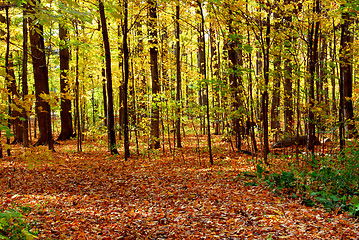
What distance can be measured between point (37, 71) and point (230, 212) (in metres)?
11.9

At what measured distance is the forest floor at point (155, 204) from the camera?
14.0 ft

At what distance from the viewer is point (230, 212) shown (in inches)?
200

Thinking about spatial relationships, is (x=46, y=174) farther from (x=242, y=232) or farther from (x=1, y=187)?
(x=242, y=232)

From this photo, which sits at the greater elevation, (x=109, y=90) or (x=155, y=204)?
(x=109, y=90)

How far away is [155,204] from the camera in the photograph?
5.81 m

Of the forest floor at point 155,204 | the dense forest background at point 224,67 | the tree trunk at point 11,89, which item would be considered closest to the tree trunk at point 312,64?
the dense forest background at point 224,67

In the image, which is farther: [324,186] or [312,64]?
[312,64]

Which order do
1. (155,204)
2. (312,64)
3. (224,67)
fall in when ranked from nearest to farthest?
(155,204), (312,64), (224,67)

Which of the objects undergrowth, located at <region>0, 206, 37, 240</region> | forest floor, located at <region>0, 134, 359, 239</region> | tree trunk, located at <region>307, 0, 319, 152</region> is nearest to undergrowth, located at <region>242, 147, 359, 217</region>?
forest floor, located at <region>0, 134, 359, 239</region>

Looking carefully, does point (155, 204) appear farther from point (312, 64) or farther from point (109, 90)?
point (109, 90)

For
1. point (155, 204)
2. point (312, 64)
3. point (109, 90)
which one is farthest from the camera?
point (109, 90)

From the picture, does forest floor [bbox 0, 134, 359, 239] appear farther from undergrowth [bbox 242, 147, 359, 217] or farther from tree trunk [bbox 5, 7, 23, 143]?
tree trunk [bbox 5, 7, 23, 143]

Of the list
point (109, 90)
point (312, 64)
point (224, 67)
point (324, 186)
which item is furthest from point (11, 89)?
point (324, 186)

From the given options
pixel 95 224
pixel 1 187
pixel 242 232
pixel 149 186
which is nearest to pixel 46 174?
pixel 1 187
